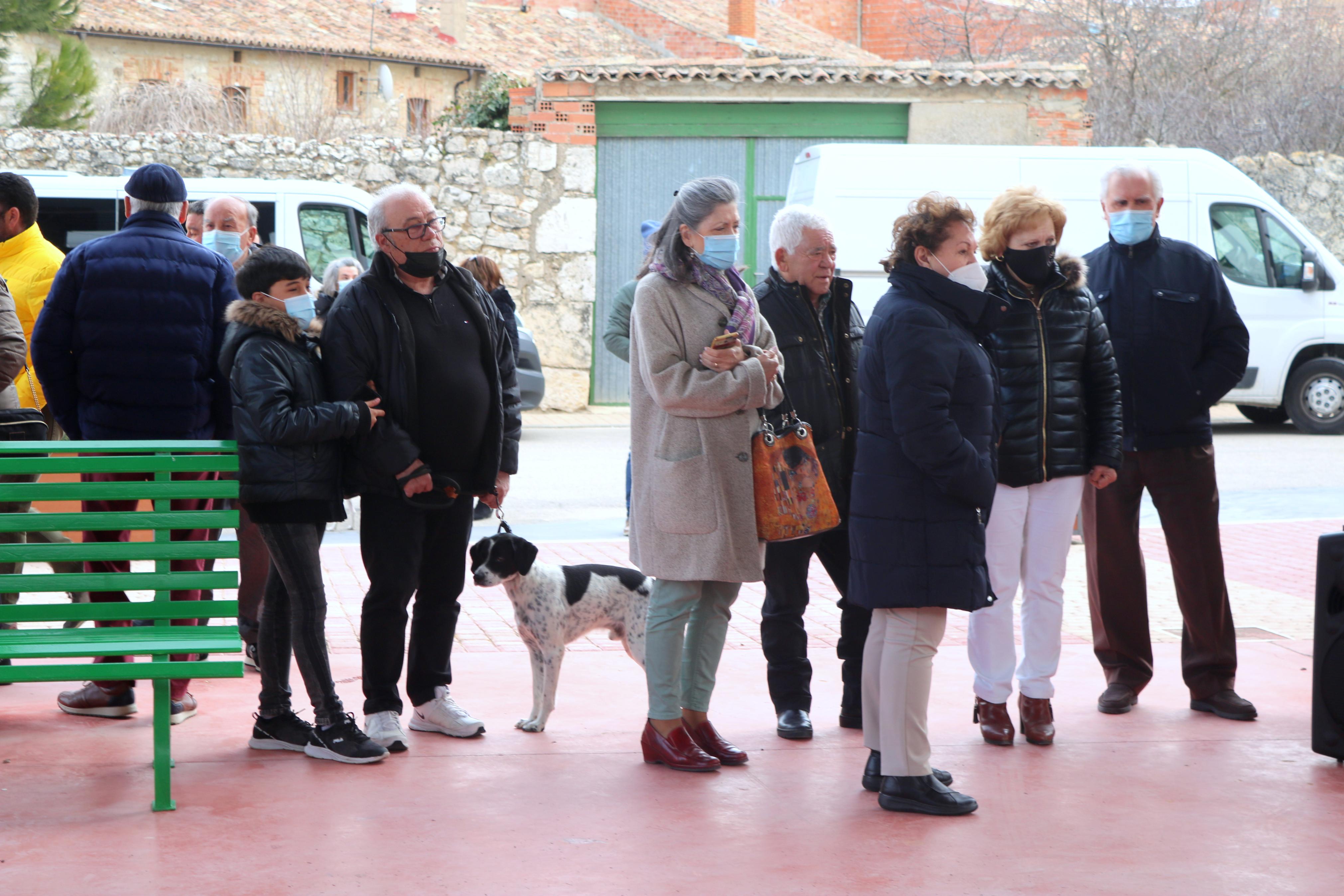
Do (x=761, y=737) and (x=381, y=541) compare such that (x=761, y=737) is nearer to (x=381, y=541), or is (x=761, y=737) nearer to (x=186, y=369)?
(x=381, y=541)

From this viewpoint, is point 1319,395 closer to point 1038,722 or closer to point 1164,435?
point 1164,435

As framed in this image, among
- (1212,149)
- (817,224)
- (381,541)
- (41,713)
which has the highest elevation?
(1212,149)

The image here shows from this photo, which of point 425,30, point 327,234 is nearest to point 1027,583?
point 327,234

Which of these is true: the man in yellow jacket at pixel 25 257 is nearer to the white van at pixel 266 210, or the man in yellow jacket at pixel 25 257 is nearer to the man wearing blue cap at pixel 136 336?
the man wearing blue cap at pixel 136 336

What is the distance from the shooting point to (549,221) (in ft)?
60.0

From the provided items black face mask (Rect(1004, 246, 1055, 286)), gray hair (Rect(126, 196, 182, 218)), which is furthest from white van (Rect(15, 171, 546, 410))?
black face mask (Rect(1004, 246, 1055, 286))

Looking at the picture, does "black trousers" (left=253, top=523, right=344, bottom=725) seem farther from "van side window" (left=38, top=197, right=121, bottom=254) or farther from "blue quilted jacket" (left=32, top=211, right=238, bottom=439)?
"van side window" (left=38, top=197, right=121, bottom=254)

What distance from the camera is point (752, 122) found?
18875 millimetres

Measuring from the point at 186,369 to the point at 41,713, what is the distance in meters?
1.40

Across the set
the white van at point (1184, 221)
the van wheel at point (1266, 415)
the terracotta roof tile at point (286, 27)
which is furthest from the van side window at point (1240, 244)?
the terracotta roof tile at point (286, 27)

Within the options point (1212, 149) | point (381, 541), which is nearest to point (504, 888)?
point (381, 541)

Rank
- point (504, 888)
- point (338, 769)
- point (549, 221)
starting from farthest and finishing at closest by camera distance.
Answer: point (549, 221), point (338, 769), point (504, 888)

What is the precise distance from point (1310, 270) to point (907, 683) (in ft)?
40.9

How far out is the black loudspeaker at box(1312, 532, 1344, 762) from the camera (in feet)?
15.6
